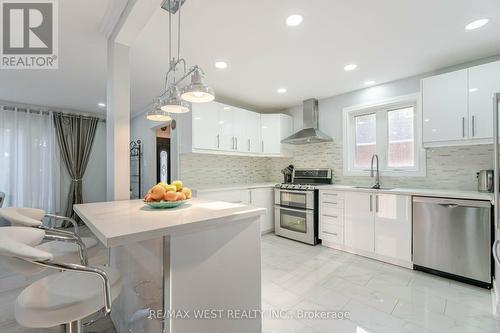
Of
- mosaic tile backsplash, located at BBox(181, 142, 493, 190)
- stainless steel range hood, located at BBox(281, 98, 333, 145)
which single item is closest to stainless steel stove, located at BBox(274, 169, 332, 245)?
mosaic tile backsplash, located at BBox(181, 142, 493, 190)

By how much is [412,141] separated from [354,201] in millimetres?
1209

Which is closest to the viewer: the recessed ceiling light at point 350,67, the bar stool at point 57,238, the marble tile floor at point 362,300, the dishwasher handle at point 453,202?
the bar stool at point 57,238

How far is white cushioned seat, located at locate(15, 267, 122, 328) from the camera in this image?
0.89 metres

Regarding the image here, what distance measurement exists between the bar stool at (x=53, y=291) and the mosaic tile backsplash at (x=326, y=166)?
2.62 meters

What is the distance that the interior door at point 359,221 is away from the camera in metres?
2.91

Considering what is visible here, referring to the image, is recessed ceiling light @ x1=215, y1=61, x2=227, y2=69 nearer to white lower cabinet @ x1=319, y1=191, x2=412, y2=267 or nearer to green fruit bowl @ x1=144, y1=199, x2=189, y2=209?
green fruit bowl @ x1=144, y1=199, x2=189, y2=209

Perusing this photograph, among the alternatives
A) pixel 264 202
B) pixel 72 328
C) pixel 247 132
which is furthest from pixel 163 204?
pixel 247 132

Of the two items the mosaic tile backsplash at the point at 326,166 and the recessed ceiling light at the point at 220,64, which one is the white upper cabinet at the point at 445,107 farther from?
the recessed ceiling light at the point at 220,64

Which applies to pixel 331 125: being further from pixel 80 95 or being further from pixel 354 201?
pixel 80 95

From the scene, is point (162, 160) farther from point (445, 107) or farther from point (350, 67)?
point (445, 107)

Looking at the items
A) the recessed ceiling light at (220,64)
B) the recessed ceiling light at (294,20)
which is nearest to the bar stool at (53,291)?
the recessed ceiling light at (294,20)

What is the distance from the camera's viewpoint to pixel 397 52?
2416 mm

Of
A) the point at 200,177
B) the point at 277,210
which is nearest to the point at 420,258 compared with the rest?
the point at 277,210

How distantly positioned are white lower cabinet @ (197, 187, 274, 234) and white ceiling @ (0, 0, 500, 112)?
165 centimetres
